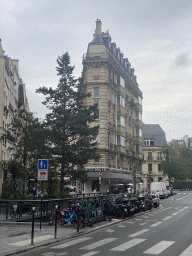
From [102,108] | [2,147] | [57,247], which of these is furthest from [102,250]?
[102,108]

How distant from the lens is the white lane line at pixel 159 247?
10625 mm

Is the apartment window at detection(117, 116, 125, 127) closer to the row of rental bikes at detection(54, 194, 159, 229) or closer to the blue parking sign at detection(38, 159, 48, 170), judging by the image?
the row of rental bikes at detection(54, 194, 159, 229)

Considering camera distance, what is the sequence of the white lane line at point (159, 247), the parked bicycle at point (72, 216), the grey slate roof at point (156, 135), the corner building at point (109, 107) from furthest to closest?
the grey slate roof at point (156, 135) → the corner building at point (109, 107) → the parked bicycle at point (72, 216) → the white lane line at point (159, 247)

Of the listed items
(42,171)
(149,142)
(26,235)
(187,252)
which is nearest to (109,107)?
(42,171)

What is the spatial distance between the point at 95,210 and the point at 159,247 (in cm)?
806

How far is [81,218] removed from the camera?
16.7 m

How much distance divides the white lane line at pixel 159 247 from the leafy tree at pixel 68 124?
21.9m

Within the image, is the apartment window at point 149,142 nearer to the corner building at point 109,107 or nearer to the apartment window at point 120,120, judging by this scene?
the corner building at point 109,107

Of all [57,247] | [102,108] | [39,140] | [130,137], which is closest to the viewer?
[57,247]

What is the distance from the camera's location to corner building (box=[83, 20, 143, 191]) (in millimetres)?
49000

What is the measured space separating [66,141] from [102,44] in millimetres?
22655

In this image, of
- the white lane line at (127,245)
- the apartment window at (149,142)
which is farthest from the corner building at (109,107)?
the apartment window at (149,142)

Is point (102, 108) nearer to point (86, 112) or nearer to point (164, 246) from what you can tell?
point (86, 112)

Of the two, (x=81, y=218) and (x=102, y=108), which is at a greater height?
(x=102, y=108)
